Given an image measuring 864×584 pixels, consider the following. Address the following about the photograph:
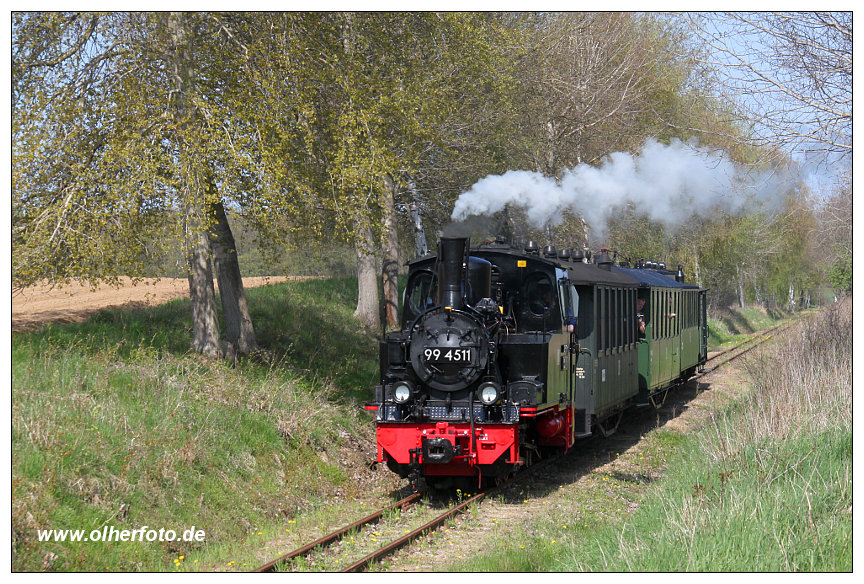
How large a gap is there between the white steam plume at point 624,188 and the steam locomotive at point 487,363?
2.75 meters

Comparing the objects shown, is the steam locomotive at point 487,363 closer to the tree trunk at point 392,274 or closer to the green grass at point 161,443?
the green grass at point 161,443

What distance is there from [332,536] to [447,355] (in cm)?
263

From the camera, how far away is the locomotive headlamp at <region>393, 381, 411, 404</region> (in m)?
10.2

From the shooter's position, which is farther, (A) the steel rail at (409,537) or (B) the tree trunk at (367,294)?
(B) the tree trunk at (367,294)

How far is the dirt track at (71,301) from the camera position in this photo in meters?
12.5

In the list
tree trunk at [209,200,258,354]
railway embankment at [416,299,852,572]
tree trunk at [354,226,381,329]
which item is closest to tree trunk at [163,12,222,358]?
tree trunk at [209,200,258,354]

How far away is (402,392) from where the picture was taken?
10.2 m

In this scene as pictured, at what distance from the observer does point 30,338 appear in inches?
428

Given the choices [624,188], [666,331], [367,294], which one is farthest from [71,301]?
[624,188]

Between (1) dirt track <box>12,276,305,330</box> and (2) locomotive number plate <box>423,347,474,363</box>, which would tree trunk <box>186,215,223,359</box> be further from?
(2) locomotive number plate <box>423,347,474,363</box>

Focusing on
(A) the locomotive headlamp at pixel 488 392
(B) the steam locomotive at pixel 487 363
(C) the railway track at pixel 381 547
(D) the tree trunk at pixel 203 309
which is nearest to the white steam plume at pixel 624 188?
(B) the steam locomotive at pixel 487 363
